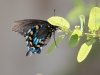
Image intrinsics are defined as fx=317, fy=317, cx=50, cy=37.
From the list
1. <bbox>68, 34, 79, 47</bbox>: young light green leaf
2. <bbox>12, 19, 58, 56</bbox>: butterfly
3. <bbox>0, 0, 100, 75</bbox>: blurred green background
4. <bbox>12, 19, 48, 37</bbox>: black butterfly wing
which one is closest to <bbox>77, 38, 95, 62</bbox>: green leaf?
<bbox>68, 34, 79, 47</bbox>: young light green leaf

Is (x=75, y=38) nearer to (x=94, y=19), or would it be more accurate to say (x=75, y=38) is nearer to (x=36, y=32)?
(x=94, y=19)

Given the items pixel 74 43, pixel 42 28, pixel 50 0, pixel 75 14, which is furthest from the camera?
pixel 50 0

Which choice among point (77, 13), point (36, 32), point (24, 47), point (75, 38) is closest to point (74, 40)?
point (75, 38)

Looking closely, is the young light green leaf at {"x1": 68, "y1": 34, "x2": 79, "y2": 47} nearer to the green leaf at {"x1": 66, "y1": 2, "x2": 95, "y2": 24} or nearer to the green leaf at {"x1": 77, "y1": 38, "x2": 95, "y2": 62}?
the green leaf at {"x1": 77, "y1": 38, "x2": 95, "y2": 62}

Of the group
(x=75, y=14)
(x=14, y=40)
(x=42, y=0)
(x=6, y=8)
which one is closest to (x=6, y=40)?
(x=14, y=40)

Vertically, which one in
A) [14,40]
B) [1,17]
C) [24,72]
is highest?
[1,17]

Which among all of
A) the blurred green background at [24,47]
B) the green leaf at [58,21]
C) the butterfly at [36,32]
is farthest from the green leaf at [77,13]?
the blurred green background at [24,47]

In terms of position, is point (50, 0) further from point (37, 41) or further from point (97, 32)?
point (97, 32)
